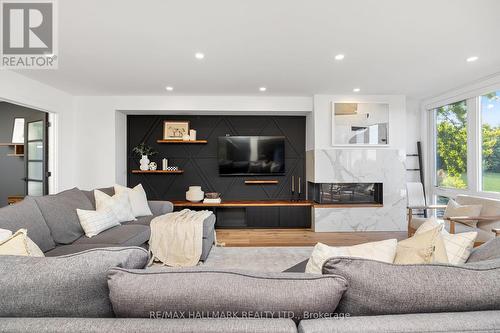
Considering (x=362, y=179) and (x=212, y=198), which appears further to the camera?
(x=212, y=198)

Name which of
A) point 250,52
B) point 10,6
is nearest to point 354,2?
point 250,52

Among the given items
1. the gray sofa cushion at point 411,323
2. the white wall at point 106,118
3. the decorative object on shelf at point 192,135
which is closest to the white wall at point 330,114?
the white wall at point 106,118

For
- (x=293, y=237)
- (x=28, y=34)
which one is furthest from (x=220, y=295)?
(x=293, y=237)

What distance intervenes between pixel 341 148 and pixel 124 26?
3.83m

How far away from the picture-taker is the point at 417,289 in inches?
34.1

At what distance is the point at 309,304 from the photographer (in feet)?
2.80

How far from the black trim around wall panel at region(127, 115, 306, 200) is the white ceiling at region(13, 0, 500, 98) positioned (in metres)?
1.11

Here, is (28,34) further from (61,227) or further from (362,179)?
(362,179)

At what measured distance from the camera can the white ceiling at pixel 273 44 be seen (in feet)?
6.92

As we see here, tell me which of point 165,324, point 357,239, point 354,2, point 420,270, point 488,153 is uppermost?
point 354,2

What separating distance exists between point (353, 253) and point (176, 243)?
233cm

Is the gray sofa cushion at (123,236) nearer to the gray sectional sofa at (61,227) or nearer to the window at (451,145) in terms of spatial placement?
the gray sectional sofa at (61,227)

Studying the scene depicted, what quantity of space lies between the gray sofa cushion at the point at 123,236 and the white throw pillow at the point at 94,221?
0.05 meters

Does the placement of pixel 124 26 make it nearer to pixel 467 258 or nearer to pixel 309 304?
pixel 309 304
